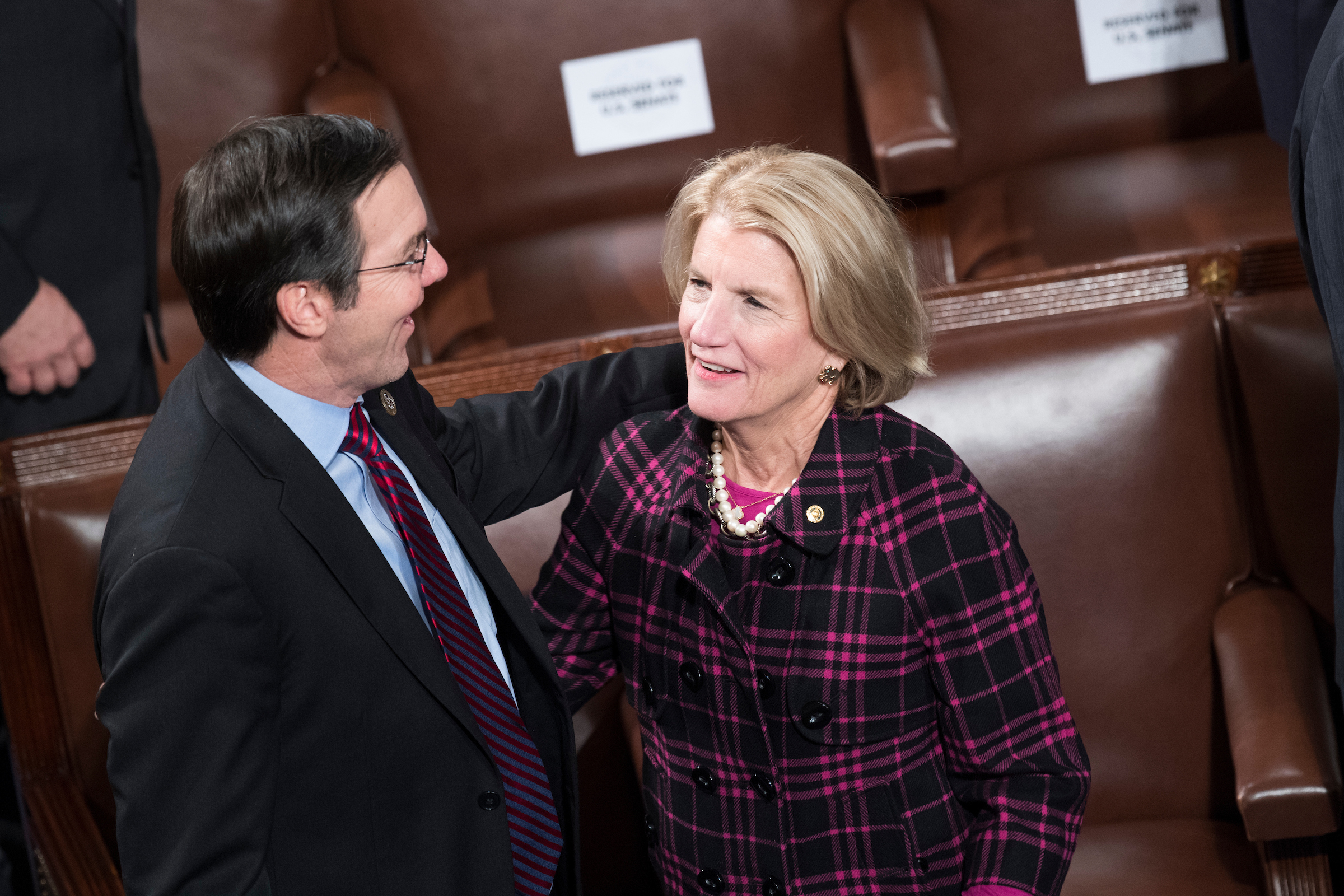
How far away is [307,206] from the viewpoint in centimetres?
110

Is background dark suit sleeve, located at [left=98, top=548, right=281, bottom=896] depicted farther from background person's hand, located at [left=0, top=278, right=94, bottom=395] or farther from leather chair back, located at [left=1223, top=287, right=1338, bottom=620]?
leather chair back, located at [left=1223, top=287, right=1338, bottom=620]

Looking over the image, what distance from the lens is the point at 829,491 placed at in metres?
A: 1.30

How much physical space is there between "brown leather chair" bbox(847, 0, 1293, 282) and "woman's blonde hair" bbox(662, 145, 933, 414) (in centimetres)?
104

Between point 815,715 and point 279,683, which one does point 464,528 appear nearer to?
point 279,683

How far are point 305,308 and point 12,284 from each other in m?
1.16

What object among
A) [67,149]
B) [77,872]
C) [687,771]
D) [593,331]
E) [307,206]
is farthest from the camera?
[593,331]

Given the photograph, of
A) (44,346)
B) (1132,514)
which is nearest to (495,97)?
(44,346)

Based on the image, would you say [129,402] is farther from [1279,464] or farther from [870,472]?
[1279,464]

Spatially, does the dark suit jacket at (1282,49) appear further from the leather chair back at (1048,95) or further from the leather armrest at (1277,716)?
the leather armrest at (1277,716)

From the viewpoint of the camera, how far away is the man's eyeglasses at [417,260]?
116cm

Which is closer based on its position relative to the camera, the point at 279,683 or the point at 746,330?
the point at 279,683

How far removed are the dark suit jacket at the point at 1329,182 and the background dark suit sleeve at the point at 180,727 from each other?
1.10m

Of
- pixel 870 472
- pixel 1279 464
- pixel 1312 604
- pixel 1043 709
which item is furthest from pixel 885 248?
pixel 1312 604

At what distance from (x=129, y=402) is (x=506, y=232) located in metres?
0.91
